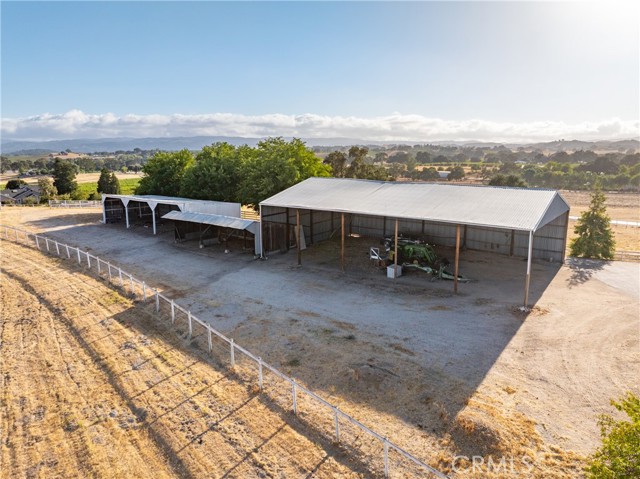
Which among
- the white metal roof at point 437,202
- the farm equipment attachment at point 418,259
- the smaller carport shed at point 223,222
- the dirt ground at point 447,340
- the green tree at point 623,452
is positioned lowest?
the dirt ground at point 447,340

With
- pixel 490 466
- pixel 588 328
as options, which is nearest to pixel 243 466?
pixel 490 466

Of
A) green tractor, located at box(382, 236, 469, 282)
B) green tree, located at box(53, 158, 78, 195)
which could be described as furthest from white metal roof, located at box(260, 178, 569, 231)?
green tree, located at box(53, 158, 78, 195)

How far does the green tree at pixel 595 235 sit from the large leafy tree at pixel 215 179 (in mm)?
25153

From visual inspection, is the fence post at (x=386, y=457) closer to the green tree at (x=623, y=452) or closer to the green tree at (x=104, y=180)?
the green tree at (x=623, y=452)

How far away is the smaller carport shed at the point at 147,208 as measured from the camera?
32062 mm

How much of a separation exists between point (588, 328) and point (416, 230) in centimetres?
1535

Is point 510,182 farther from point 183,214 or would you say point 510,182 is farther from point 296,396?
point 296,396

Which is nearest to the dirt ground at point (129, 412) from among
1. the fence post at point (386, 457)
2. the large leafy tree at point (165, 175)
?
the fence post at point (386, 457)

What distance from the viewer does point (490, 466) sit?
8734 millimetres

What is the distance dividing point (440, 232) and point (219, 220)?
14424mm

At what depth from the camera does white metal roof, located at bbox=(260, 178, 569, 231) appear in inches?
749

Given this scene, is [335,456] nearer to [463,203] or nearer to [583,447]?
[583,447]

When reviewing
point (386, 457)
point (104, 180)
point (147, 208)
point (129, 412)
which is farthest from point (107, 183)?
point (386, 457)

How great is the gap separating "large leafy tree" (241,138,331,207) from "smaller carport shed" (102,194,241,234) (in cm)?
216
